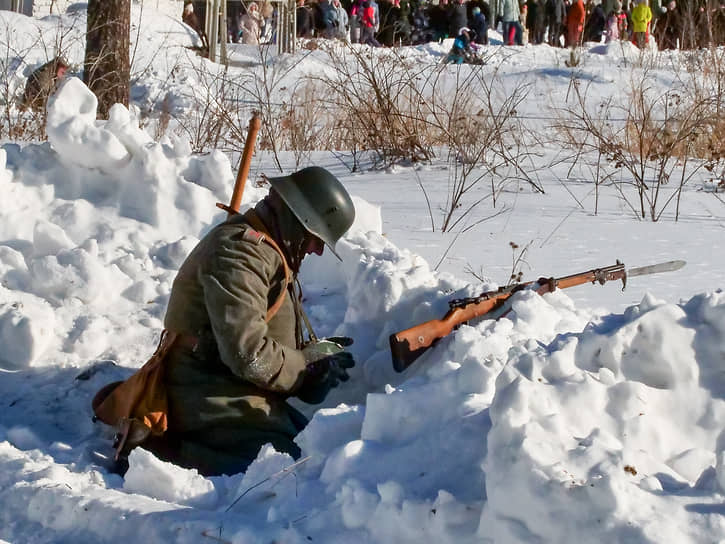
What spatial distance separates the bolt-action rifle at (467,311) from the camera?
4.00 meters

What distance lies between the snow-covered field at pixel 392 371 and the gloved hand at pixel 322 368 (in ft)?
1.19

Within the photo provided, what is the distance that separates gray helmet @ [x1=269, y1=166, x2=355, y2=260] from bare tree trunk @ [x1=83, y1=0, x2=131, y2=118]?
6.30 m

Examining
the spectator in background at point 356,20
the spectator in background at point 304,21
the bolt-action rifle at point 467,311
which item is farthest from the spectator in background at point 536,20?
the bolt-action rifle at point 467,311

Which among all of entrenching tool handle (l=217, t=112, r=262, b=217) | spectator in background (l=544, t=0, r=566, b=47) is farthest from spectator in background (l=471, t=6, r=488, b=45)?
entrenching tool handle (l=217, t=112, r=262, b=217)

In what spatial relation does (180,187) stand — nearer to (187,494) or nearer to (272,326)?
(272,326)

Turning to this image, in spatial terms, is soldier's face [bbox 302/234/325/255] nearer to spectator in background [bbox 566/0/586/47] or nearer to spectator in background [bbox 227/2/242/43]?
spectator in background [bbox 566/0/586/47]

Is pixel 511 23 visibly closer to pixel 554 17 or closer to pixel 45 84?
pixel 554 17

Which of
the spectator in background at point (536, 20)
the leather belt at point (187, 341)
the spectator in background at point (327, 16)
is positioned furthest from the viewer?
the spectator in background at point (536, 20)

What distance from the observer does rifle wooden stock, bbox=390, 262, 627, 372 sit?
4000mm

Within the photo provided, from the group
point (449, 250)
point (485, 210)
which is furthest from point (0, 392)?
point (485, 210)

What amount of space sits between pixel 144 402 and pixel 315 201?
3.21 ft

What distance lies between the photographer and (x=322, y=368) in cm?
397

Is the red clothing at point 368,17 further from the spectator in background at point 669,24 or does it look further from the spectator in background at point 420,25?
the spectator in background at point 669,24

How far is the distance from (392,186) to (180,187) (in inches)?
109
